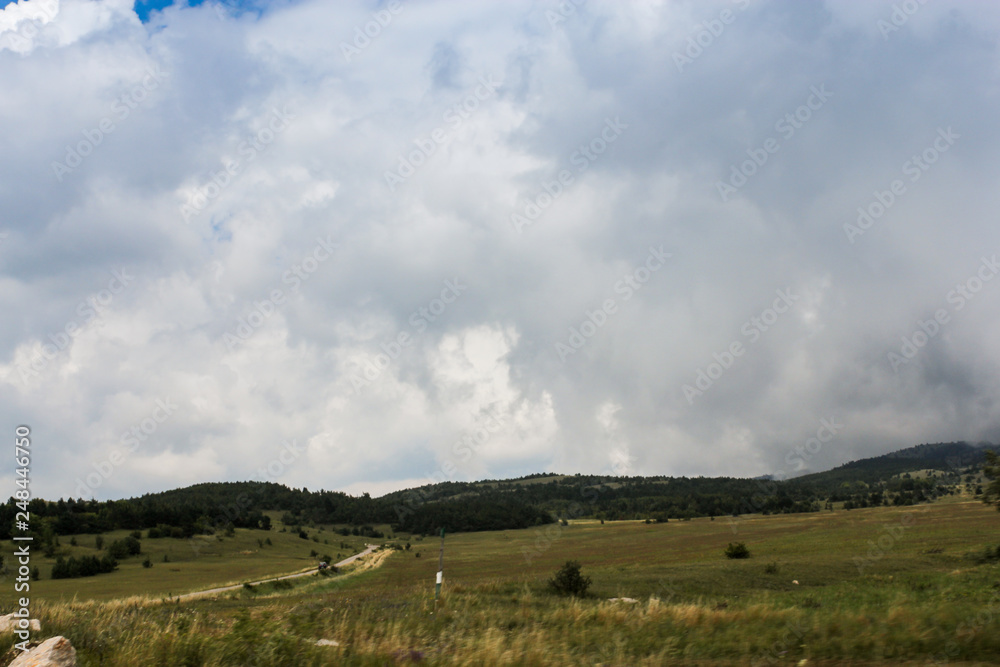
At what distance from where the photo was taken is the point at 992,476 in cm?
3008

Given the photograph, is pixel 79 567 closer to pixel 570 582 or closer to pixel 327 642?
pixel 570 582

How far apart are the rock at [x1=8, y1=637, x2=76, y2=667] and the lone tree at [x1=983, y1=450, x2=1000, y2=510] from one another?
36666 mm

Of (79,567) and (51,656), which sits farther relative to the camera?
(79,567)

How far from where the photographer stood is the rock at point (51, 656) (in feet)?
25.0

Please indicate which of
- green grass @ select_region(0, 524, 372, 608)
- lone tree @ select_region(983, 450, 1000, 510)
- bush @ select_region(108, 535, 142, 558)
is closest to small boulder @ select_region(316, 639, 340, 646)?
lone tree @ select_region(983, 450, 1000, 510)

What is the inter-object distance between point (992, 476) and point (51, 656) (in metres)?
38.8

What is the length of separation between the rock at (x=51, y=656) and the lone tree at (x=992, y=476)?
1444 inches

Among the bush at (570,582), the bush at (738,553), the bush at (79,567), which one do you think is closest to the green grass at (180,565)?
the bush at (79,567)

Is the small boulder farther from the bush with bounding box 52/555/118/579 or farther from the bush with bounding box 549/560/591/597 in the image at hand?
the bush with bounding box 52/555/118/579

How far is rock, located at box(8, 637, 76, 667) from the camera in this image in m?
7.63

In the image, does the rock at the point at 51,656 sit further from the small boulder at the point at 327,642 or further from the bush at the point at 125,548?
the bush at the point at 125,548

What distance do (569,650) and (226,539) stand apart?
113 meters

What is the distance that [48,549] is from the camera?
73750 mm

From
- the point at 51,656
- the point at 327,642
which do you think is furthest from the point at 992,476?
the point at 51,656
